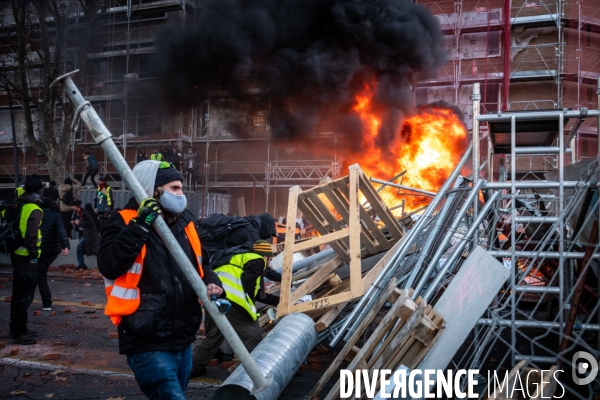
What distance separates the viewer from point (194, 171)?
72.7ft

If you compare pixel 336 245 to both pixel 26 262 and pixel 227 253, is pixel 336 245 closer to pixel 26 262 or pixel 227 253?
pixel 227 253

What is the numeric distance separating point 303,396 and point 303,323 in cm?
63

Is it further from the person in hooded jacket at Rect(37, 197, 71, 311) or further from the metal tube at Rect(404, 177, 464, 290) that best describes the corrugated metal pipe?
the person in hooded jacket at Rect(37, 197, 71, 311)

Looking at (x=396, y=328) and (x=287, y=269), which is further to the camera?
(x=287, y=269)

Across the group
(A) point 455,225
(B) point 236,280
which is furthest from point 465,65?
(B) point 236,280

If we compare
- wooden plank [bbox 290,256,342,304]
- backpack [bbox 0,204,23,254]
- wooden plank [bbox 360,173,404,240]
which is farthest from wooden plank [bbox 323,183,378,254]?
backpack [bbox 0,204,23,254]

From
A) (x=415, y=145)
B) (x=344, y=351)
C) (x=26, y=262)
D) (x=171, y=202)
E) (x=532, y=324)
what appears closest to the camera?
(x=171, y=202)

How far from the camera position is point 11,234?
680 centimetres

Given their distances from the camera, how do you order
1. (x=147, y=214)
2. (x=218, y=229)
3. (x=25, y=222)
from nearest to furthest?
(x=147, y=214) → (x=218, y=229) → (x=25, y=222)

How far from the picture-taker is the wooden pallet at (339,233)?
5156 millimetres

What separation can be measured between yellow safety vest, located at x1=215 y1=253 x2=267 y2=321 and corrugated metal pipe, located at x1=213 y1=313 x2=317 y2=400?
1.25ft

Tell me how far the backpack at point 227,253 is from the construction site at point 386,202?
42 centimetres

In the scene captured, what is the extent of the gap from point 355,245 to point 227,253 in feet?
4.07

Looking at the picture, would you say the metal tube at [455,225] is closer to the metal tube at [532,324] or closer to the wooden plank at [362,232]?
the metal tube at [532,324]
